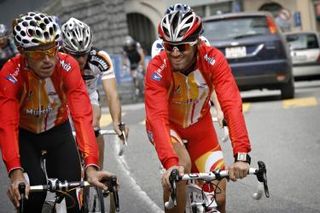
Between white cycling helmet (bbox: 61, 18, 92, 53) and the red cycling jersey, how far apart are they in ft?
5.56

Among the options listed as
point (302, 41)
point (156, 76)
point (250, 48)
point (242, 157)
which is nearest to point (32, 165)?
point (156, 76)

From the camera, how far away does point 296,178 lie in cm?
1179

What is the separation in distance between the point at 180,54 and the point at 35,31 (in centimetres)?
102

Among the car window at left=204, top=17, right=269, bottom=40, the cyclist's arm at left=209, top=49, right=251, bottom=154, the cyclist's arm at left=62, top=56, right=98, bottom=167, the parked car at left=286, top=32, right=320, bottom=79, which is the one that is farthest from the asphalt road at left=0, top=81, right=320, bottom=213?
the parked car at left=286, top=32, right=320, bottom=79

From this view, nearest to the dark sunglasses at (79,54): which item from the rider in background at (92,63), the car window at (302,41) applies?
the rider in background at (92,63)

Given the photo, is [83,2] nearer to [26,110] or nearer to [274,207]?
[274,207]

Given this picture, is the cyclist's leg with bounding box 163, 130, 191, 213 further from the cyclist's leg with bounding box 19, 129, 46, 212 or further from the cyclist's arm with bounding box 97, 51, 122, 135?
the cyclist's arm with bounding box 97, 51, 122, 135

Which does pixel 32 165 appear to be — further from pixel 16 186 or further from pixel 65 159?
pixel 16 186

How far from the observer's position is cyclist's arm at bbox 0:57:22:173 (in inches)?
254

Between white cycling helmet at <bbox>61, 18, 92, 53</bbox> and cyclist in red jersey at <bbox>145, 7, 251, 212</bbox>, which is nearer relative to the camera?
cyclist in red jersey at <bbox>145, 7, 251, 212</bbox>

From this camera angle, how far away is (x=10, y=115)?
6.68m

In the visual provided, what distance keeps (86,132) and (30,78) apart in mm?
670

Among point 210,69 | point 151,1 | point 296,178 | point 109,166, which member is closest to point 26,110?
point 210,69

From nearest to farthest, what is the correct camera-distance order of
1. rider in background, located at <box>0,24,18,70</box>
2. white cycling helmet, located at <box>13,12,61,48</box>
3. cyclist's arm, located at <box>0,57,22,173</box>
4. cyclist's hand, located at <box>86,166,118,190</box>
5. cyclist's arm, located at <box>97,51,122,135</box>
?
cyclist's hand, located at <box>86,166,118,190</box>
cyclist's arm, located at <box>0,57,22,173</box>
white cycling helmet, located at <box>13,12,61,48</box>
cyclist's arm, located at <box>97,51,122,135</box>
rider in background, located at <box>0,24,18,70</box>
